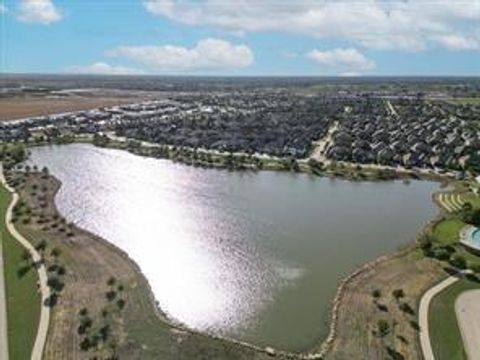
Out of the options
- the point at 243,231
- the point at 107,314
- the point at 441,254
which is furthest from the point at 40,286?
the point at 441,254

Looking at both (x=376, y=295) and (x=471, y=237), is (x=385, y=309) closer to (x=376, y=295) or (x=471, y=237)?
(x=376, y=295)

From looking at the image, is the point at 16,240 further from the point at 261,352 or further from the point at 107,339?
the point at 261,352

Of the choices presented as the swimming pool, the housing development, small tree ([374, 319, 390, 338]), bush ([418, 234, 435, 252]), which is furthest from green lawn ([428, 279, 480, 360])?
the housing development

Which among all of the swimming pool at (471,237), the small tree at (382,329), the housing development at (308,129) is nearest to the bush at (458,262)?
the swimming pool at (471,237)

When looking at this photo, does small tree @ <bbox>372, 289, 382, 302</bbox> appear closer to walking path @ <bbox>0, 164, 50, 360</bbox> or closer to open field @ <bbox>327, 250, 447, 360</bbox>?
open field @ <bbox>327, 250, 447, 360</bbox>

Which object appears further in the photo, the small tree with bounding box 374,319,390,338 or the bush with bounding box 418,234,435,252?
the bush with bounding box 418,234,435,252

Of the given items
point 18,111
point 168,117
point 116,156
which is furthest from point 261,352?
point 18,111
